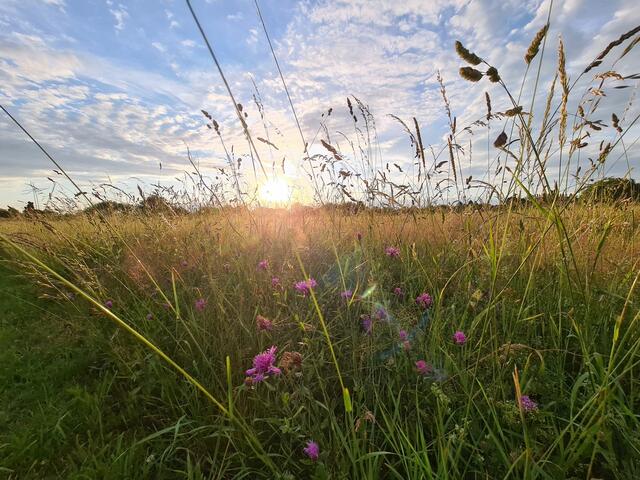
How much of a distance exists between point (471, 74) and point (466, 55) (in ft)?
0.21

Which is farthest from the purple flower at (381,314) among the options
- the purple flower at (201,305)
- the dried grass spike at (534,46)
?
the dried grass spike at (534,46)

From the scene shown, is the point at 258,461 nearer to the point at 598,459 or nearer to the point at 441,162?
the point at 598,459

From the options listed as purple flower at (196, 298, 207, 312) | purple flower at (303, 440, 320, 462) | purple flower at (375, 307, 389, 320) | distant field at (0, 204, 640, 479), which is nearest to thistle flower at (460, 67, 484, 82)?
distant field at (0, 204, 640, 479)

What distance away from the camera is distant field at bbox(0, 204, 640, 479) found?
1094 mm

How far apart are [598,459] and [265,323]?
114cm

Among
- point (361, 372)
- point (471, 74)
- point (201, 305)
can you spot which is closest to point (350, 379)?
point (361, 372)

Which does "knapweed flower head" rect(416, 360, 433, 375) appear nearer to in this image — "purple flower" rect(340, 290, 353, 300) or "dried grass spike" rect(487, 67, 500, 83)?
"purple flower" rect(340, 290, 353, 300)

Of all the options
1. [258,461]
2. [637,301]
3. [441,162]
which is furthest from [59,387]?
[637,301]

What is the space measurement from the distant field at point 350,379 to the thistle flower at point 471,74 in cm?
52

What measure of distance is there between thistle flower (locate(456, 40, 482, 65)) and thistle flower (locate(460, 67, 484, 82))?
30 millimetres

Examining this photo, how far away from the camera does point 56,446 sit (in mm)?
1446

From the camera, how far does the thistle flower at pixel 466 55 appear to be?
1.18 meters

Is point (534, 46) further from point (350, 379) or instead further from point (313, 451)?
point (313, 451)

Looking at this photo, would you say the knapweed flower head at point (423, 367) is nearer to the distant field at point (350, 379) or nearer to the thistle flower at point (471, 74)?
the distant field at point (350, 379)
